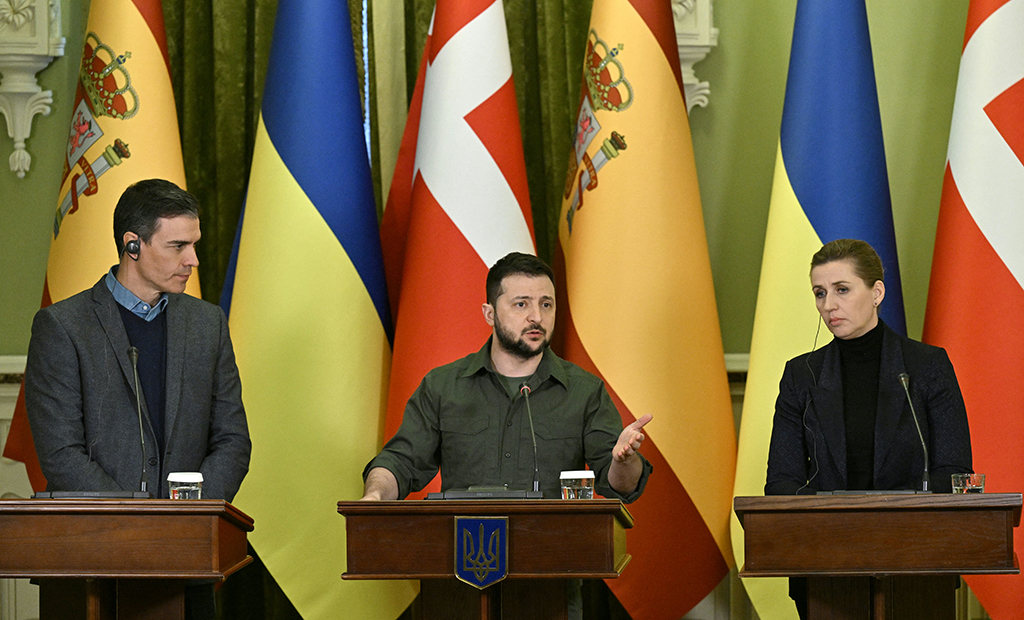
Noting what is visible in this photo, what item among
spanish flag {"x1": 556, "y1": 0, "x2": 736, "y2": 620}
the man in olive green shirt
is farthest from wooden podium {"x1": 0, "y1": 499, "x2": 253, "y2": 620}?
spanish flag {"x1": 556, "y1": 0, "x2": 736, "y2": 620}

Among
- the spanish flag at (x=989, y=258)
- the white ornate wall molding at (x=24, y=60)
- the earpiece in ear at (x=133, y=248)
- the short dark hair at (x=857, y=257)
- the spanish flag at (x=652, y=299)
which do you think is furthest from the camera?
the white ornate wall molding at (x=24, y=60)

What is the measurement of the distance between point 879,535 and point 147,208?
182 cm

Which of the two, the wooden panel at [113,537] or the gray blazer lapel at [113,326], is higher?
the gray blazer lapel at [113,326]

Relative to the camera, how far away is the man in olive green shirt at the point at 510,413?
2996 millimetres

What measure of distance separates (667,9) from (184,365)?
2.11 meters

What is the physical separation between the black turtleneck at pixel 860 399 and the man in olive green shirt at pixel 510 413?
1.77 ft

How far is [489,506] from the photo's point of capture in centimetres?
233

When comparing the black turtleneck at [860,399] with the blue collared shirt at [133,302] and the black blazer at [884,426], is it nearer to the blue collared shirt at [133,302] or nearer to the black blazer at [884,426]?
the black blazer at [884,426]

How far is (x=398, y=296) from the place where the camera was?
4031 millimetres

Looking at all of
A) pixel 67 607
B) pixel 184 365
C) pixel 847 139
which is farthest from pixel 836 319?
pixel 67 607

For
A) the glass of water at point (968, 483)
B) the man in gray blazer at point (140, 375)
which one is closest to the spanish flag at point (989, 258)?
the glass of water at point (968, 483)

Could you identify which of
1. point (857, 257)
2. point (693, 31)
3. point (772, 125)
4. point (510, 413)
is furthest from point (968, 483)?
point (693, 31)

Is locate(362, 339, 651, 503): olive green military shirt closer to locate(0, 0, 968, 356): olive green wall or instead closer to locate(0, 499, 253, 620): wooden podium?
locate(0, 499, 253, 620): wooden podium

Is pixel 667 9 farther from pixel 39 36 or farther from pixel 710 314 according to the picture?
pixel 39 36
